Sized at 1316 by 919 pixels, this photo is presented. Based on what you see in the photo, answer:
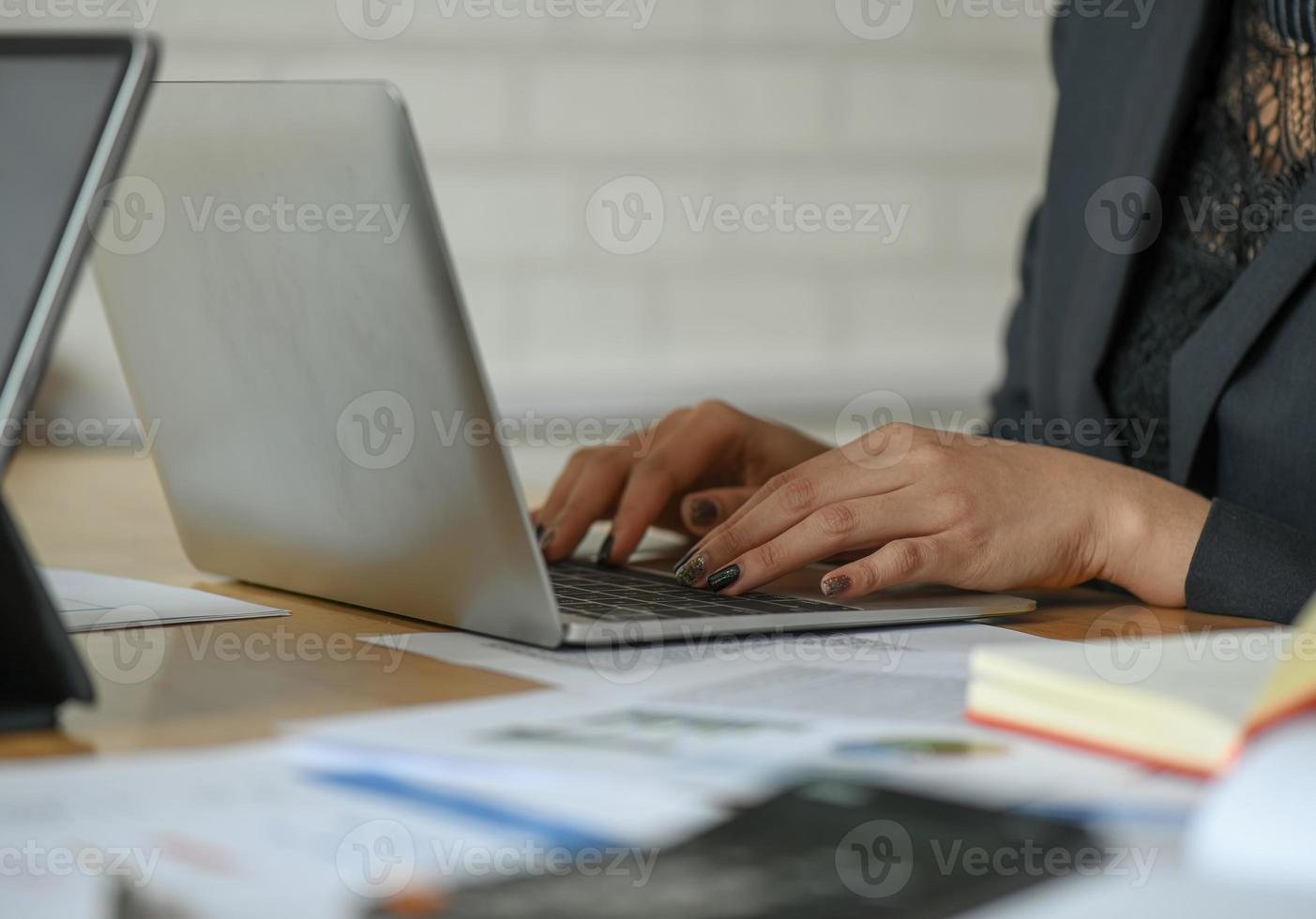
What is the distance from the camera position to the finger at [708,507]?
98 centimetres

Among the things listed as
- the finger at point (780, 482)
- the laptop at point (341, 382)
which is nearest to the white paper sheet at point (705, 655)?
the laptop at point (341, 382)

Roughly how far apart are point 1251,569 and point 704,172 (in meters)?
1.73

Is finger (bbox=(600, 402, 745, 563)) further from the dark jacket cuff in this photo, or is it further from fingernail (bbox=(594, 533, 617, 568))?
the dark jacket cuff

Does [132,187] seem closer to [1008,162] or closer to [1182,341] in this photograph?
[1182,341]

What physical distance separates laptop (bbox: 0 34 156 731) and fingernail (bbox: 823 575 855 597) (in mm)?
387

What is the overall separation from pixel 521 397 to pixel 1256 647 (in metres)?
1.86

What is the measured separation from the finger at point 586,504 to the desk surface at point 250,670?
19 centimetres

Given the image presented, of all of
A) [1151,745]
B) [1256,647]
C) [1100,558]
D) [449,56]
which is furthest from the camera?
[449,56]

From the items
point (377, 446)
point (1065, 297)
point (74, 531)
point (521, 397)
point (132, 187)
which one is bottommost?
point (521, 397)

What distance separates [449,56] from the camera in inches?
90.3

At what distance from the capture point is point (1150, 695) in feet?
1.48

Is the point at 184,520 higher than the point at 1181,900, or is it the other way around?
the point at 1181,900

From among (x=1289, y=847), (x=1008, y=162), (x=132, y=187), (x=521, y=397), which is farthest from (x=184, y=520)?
(x=1008, y=162)

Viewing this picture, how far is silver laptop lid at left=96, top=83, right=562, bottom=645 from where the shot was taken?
0.58m
